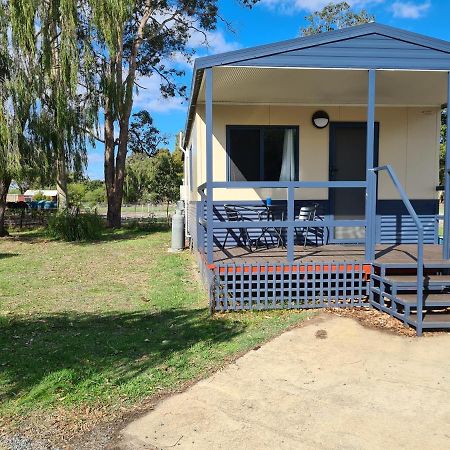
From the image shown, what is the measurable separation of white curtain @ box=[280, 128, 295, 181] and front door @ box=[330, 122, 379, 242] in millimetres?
688

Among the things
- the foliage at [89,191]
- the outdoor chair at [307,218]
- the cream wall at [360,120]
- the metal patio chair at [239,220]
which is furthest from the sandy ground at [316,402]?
the foliage at [89,191]

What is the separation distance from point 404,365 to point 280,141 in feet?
16.4

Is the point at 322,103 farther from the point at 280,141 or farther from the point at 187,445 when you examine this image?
the point at 187,445

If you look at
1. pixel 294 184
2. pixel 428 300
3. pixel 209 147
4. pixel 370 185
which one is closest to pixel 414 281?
pixel 428 300

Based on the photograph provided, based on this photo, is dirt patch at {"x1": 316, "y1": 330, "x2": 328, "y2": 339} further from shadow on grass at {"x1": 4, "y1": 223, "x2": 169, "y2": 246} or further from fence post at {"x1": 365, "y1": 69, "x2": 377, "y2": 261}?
shadow on grass at {"x1": 4, "y1": 223, "x2": 169, "y2": 246}

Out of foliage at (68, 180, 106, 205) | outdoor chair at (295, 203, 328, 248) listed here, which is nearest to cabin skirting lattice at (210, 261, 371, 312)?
outdoor chair at (295, 203, 328, 248)

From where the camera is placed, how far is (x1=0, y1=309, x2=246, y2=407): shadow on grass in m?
3.38

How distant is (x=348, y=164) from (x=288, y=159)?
1.09 m

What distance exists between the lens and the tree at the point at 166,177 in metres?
38.2

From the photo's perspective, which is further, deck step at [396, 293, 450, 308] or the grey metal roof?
the grey metal roof

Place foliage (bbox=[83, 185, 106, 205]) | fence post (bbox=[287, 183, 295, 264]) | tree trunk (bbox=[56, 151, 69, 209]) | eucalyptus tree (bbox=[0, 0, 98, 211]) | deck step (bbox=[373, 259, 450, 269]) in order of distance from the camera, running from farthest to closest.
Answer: foliage (bbox=[83, 185, 106, 205]) < tree trunk (bbox=[56, 151, 69, 209]) < eucalyptus tree (bbox=[0, 0, 98, 211]) < fence post (bbox=[287, 183, 295, 264]) < deck step (bbox=[373, 259, 450, 269])

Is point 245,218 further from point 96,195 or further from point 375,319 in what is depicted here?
point 96,195

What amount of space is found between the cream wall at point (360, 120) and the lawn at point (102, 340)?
241 centimetres

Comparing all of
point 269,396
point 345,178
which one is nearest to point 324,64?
point 345,178
